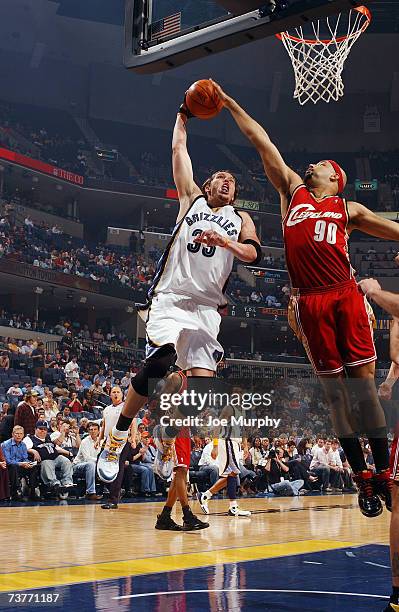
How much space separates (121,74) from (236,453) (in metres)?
26.3

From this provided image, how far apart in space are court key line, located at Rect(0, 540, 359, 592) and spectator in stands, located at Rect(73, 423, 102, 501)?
4.89 metres

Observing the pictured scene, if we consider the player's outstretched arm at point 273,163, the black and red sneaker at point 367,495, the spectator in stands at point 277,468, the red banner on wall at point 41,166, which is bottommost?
the spectator in stands at point 277,468

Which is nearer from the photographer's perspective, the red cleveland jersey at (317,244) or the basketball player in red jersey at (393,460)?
the basketball player in red jersey at (393,460)

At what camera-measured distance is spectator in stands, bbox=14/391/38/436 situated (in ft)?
35.8

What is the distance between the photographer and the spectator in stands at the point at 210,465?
12.6 metres

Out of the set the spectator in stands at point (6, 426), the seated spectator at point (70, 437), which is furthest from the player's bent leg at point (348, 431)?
the seated spectator at point (70, 437)

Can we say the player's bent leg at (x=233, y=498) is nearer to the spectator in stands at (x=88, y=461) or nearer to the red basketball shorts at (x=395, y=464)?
the spectator in stands at (x=88, y=461)

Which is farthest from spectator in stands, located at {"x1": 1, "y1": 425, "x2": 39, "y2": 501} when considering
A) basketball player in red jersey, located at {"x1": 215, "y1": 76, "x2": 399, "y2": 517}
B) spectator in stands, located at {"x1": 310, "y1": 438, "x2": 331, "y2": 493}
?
basketball player in red jersey, located at {"x1": 215, "y1": 76, "x2": 399, "y2": 517}

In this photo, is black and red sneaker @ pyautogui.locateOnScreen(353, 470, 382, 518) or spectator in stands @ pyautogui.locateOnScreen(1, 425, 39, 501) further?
spectator in stands @ pyautogui.locateOnScreen(1, 425, 39, 501)

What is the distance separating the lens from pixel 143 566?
564 cm

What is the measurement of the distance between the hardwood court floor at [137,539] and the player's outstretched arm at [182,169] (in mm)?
2645

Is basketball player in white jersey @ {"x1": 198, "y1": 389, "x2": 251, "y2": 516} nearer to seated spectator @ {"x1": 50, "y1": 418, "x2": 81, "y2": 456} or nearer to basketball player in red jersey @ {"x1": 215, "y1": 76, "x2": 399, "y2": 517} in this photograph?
seated spectator @ {"x1": 50, "y1": 418, "x2": 81, "y2": 456}

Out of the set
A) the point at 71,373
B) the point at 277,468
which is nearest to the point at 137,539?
the point at 277,468

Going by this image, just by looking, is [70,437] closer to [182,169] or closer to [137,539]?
[137,539]
